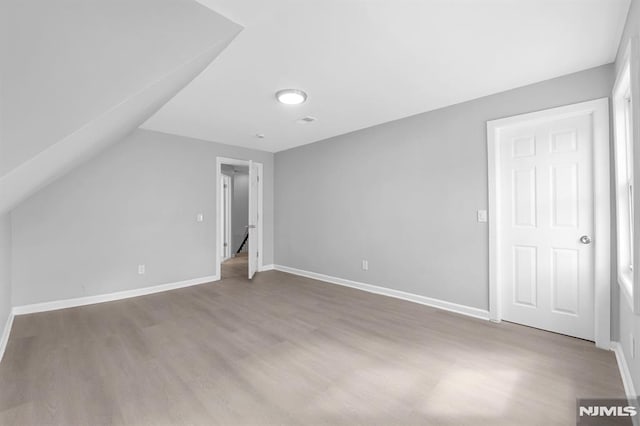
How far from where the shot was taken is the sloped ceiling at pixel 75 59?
124 centimetres

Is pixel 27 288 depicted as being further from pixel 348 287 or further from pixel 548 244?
pixel 548 244

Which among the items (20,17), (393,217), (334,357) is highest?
(20,17)

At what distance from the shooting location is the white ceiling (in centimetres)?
174

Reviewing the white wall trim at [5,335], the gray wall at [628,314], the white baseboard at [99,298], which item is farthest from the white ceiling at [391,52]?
the white wall trim at [5,335]

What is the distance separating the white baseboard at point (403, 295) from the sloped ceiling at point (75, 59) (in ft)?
11.5

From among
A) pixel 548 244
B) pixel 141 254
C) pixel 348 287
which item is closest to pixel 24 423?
pixel 141 254

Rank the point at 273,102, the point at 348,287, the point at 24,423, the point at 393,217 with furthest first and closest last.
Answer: the point at 348,287
the point at 393,217
the point at 273,102
the point at 24,423

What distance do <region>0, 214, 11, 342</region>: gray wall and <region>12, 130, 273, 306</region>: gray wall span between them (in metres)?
0.28

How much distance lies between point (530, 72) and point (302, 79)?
2072 millimetres

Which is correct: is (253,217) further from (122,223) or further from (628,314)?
(628,314)

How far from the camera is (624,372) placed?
6.45ft

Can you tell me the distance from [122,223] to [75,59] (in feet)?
10.7

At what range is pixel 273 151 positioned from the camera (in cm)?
575

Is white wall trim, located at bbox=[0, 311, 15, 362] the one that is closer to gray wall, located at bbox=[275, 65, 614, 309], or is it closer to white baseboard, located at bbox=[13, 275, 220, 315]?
white baseboard, located at bbox=[13, 275, 220, 315]
